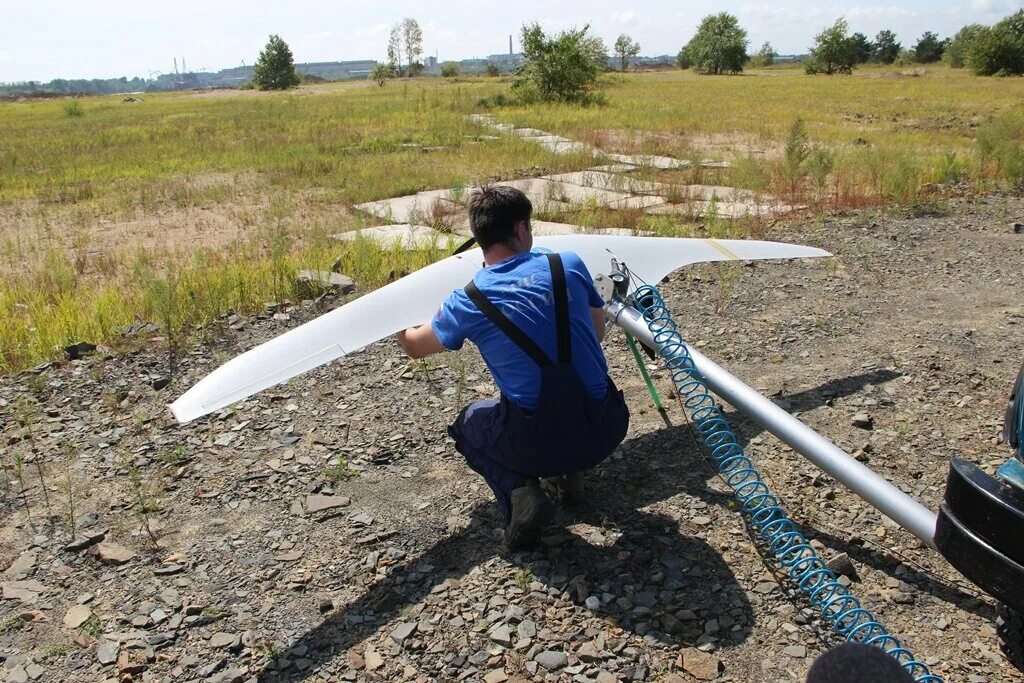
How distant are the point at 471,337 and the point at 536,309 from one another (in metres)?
0.27

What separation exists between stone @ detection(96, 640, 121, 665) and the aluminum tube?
2.33m

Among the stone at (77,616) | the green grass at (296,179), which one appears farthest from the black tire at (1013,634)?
the green grass at (296,179)

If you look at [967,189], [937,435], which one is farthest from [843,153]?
[937,435]

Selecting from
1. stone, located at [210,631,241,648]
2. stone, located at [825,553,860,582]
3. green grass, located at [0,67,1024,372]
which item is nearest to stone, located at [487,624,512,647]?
stone, located at [210,631,241,648]

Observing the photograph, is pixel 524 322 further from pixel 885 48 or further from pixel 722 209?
pixel 885 48

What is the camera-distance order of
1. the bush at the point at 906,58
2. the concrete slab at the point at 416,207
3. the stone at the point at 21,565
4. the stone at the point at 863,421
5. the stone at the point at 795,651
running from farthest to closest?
the bush at the point at 906,58
the concrete slab at the point at 416,207
the stone at the point at 863,421
the stone at the point at 21,565
the stone at the point at 795,651

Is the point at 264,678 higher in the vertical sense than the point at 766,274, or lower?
lower

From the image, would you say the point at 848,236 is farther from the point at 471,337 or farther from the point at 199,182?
the point at 199,182

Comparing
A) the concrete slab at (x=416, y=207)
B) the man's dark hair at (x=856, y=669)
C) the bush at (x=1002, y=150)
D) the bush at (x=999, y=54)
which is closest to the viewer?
the man's dark hair at (x=856, y=669)

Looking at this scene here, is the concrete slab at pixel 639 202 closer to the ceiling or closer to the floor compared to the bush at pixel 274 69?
closer to the floor

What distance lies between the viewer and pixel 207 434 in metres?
4.29

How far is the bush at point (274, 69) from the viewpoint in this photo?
75.0 m

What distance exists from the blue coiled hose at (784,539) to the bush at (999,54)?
202 feet

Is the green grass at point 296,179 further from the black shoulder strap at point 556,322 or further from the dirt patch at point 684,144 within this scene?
the black shoulder strap at point 556,322
